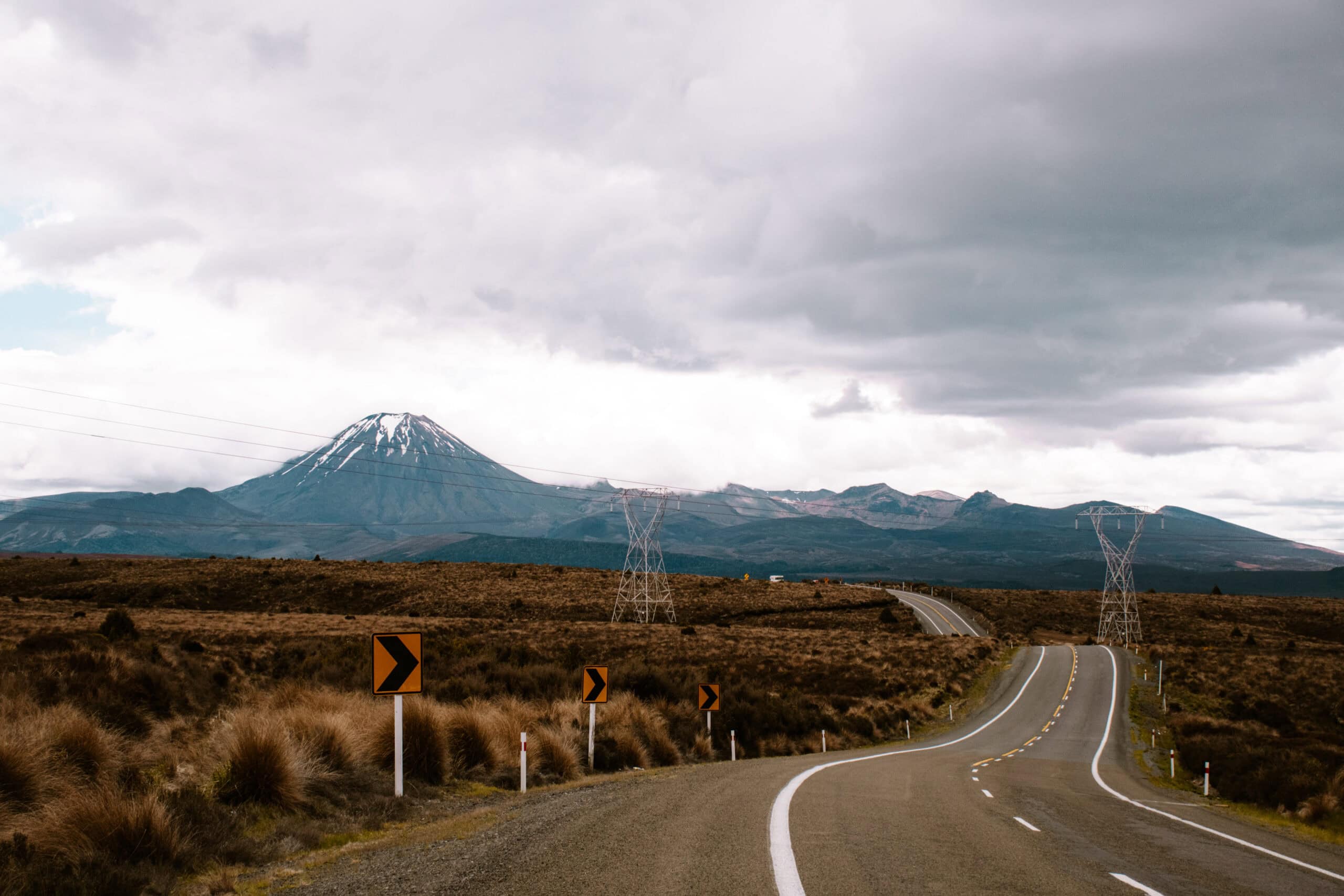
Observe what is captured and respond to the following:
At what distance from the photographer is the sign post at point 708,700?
24672 mm

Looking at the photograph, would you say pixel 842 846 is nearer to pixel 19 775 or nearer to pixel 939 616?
pixel 19 775

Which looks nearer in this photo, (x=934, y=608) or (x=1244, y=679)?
(x=1244, y=679)

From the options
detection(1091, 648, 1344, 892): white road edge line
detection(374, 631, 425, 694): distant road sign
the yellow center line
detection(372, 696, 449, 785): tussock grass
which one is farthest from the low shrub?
the yellow center line

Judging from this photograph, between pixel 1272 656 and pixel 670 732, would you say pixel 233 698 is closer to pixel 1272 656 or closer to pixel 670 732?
pixel 670 732

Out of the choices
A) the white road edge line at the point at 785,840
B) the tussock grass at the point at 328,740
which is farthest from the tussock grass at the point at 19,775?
the white road edge line at the point at 785,840

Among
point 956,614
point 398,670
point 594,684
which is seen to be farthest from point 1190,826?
point 956,614

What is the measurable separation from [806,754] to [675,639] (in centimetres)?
2886

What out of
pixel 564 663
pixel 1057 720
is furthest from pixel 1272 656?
pixel 564 663

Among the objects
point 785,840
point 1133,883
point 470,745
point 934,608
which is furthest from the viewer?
point 934,608

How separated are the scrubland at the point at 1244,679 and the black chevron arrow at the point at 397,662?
16660mm

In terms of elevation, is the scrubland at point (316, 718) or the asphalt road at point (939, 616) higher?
the scrubland at point (316, 718)

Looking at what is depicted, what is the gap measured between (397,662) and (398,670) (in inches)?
4.3

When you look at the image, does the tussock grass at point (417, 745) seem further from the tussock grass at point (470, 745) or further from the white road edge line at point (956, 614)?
the white road edge line at point (956, 614)

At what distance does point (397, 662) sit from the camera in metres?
12.8
